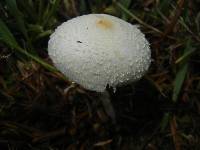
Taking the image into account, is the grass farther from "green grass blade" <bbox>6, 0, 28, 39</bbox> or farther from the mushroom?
the mushroom

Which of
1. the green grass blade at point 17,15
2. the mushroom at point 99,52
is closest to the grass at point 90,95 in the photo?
the green grass blade at point 17,15

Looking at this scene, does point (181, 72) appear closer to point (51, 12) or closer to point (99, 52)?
point (99, 52)

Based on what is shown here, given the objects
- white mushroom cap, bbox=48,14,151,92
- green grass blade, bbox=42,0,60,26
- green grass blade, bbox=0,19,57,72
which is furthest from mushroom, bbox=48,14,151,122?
green grass blade, bbox=42,0,60,26

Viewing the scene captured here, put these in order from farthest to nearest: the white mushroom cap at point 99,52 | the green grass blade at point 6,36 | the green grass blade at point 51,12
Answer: the green grass blade at point 51,12, the green grass blade at point 6,36, the white mushroom cap at point 99,52

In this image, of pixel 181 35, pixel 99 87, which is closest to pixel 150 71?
pixel 181 35

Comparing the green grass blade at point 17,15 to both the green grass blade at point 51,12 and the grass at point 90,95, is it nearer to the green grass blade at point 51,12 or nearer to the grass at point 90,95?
the grass at point 90,95

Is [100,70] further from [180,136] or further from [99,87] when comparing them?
[180,136]
